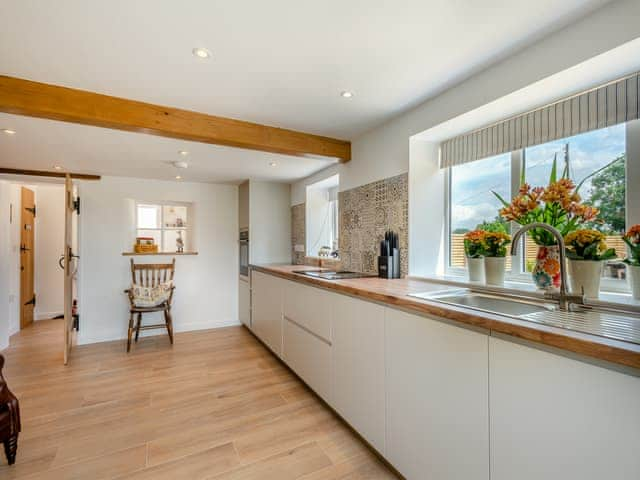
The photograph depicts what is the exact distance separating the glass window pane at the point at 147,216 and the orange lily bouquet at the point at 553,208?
15.2ft

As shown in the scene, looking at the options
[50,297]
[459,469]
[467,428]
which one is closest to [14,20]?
[467,428]

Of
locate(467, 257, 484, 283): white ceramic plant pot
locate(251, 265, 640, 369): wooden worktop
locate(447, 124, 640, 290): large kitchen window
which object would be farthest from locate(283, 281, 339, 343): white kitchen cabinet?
locate(447, 124, 640, 290): large kitchen window

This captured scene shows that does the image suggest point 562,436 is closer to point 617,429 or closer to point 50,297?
point 617,429

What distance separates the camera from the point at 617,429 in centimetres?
77

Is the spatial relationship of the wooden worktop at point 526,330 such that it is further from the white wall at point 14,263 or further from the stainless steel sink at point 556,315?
the white wall at point 14,263

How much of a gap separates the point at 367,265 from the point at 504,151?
1326 millimetres

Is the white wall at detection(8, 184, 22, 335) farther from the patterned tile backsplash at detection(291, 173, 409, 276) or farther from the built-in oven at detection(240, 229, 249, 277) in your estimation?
the patterned tile backsplash at detection(291, 173, 409, 276)

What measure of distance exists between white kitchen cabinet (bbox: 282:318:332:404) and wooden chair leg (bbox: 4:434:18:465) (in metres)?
1.70

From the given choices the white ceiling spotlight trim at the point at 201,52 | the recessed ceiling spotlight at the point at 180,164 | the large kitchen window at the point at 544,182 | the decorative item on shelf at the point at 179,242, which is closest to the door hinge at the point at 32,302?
the decorative item on shelf at the point at 179,242

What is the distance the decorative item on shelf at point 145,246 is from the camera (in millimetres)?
4070

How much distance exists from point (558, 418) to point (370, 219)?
189cm

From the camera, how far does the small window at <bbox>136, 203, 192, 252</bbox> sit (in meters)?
4.51

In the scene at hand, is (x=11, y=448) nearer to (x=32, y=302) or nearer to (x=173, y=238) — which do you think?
(x=173, y=238)

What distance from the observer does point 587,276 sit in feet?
4.23
